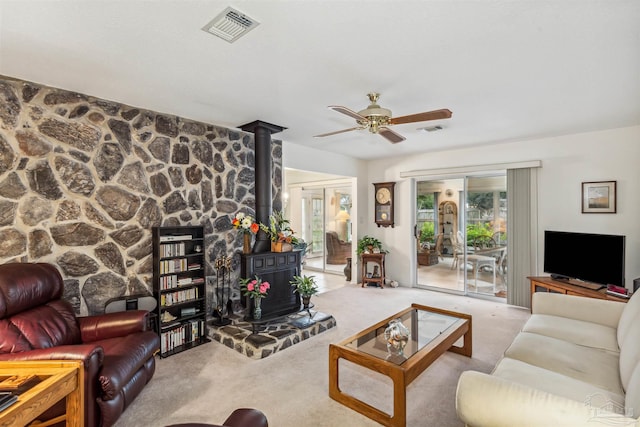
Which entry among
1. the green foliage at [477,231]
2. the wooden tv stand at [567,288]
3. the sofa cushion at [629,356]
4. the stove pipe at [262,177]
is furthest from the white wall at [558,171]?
the sofa cushion at [629,356]

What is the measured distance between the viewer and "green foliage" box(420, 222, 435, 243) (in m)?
6.05

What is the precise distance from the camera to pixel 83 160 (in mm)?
3057

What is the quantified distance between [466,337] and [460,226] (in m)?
2.95

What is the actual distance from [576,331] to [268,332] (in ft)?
9.12

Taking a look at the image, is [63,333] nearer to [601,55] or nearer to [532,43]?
[532,43]

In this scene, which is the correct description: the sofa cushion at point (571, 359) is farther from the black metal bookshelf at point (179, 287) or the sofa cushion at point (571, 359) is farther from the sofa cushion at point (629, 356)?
the black metal bookshelf at point (179, 287)

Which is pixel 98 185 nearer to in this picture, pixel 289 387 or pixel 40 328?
pixel 40 328

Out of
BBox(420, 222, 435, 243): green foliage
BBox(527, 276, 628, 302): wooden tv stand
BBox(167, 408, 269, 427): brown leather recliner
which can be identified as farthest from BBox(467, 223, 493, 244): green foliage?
BBox(167, 408, 269, 427): brown leather recliner

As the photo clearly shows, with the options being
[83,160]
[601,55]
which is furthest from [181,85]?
[601,55]

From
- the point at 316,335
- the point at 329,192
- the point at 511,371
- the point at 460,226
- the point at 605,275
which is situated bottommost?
the point at 316,335

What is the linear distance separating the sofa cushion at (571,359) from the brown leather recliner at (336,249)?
4984 millimetres

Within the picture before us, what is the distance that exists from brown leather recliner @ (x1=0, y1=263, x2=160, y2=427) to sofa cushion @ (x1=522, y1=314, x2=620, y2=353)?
3.11m

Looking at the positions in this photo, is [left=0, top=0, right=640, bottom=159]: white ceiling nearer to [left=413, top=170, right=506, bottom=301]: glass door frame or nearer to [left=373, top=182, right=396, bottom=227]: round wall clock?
[left=413, top=170, right=506, bottom=301]: glass door frame

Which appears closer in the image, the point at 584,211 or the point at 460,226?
the point at 584,211
